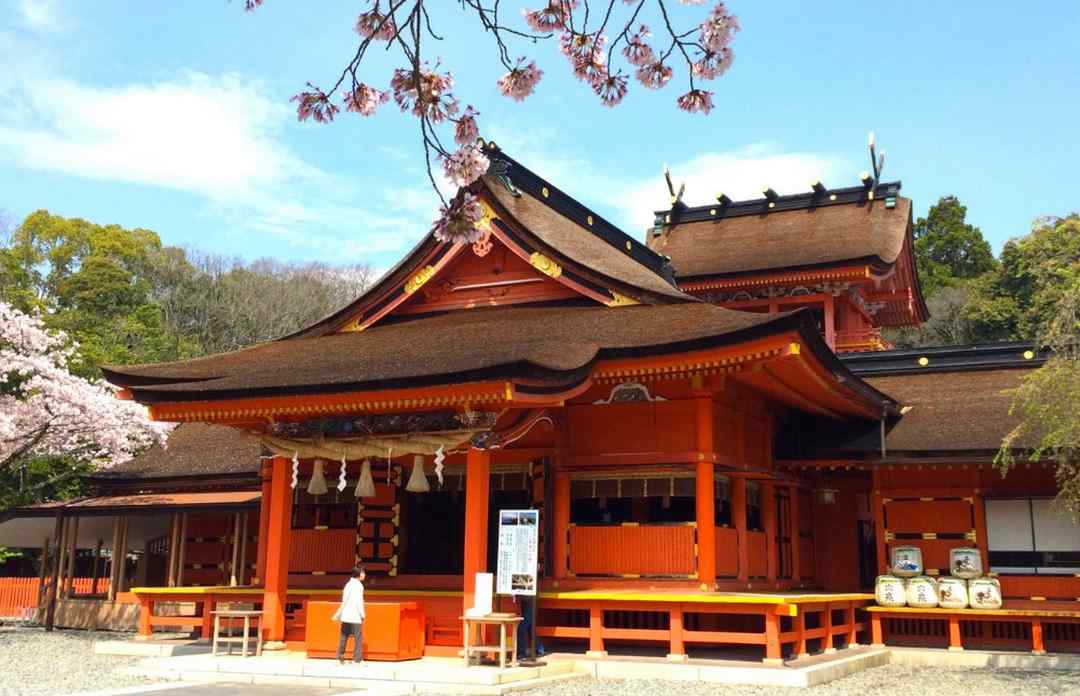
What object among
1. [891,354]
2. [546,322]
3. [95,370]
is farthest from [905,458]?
[95,370]

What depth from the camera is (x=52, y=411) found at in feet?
71.7

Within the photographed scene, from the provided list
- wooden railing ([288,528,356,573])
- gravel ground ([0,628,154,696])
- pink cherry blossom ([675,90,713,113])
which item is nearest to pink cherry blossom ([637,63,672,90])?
pink cherry blossom ([675,90,713,113])

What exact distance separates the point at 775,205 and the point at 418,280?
52.1ft

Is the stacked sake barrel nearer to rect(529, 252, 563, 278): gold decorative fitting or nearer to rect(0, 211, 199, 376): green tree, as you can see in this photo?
rect(529, 252, 563, 278): gold decorative fitting

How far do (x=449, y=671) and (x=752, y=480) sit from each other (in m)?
6.77

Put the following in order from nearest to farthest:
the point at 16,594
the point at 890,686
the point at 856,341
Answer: the point at 890,686
the point at 856,341
the point at 16,594

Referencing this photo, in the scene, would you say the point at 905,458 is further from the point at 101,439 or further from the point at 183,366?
the point at 101,439

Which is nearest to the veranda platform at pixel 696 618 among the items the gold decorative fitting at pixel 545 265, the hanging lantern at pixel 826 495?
the hanging lantern at pixel 826 495

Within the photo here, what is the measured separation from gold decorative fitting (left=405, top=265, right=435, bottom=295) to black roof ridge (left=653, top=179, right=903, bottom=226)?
15235 mm

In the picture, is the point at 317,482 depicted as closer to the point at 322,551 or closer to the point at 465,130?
the point at 322,551

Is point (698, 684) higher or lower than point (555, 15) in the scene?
lower

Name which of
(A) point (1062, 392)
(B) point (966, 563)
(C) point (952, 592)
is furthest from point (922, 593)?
(A) point (1062, 392)

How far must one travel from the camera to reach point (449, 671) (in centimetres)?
1280

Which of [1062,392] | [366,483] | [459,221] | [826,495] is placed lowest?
[366,483]
